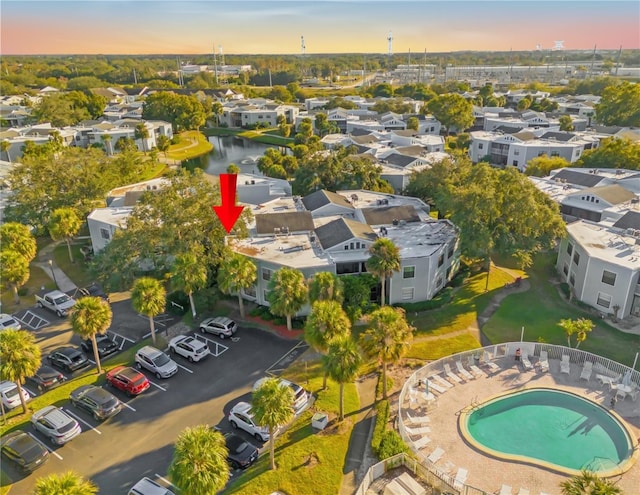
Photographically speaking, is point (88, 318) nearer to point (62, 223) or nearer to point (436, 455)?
point (62, 223)

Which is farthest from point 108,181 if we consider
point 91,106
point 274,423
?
point 91,106

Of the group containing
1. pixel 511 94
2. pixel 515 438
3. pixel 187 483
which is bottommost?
pixel 515 438

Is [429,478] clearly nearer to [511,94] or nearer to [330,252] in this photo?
[330,252]

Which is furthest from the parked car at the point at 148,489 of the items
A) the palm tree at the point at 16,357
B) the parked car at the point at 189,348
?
the parked car at the point at 189,348

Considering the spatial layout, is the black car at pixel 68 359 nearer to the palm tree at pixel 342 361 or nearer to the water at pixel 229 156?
the palm tree at pixel 342 361

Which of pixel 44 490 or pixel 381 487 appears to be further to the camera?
pixel 381 487

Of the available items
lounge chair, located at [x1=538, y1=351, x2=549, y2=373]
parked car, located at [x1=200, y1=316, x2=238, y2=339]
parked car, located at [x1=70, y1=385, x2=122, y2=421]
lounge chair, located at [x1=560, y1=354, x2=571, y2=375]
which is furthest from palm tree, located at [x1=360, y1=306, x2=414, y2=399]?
parked car, located at [x1=70, y1=385, x2=122, y2=421]

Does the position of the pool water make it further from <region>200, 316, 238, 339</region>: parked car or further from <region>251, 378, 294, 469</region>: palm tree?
<region>200, 316, 238, 339</region>: parked car
